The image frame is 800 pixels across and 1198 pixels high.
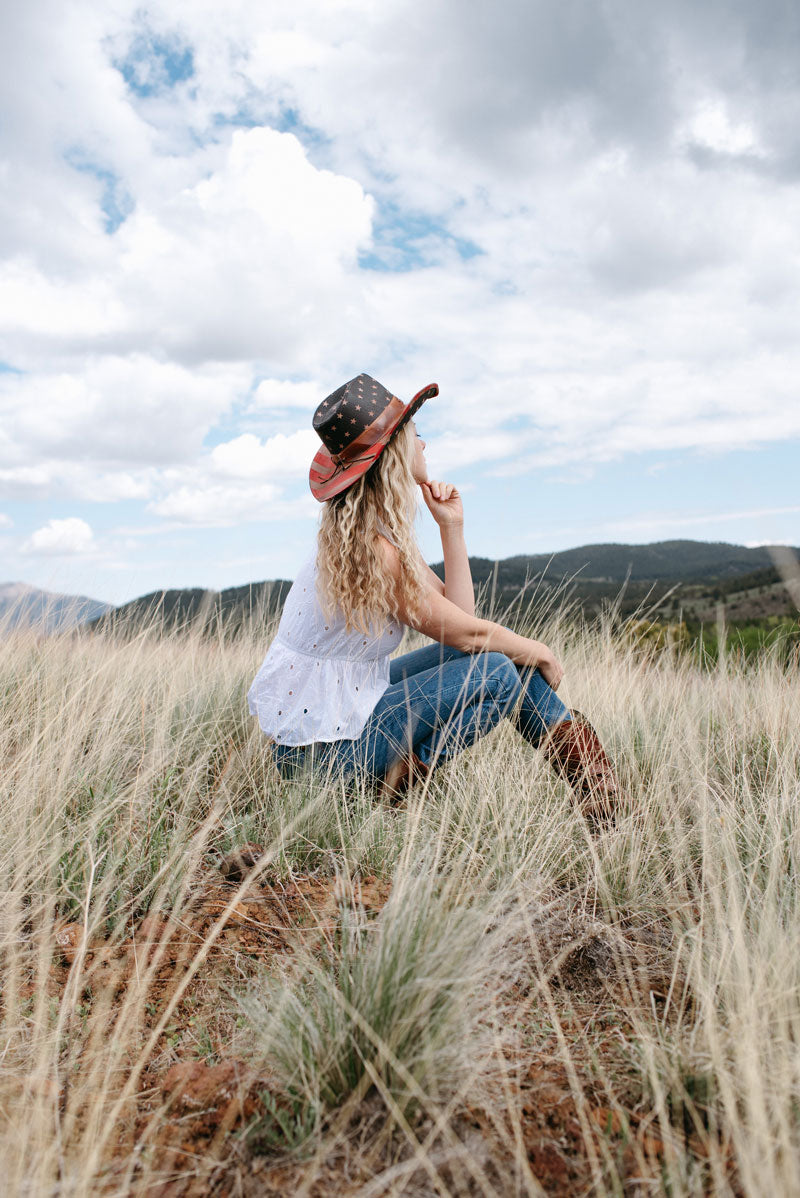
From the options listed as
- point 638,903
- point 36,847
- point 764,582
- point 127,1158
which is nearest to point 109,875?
point 36,847

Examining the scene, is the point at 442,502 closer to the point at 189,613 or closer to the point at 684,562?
the point at 189,613

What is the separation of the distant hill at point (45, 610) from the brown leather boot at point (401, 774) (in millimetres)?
2745

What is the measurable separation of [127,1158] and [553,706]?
186cm

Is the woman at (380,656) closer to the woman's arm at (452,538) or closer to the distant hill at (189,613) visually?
the woman's arm at (452,538)

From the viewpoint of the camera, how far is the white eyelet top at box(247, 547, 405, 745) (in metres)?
2.56

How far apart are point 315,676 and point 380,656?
0.25m

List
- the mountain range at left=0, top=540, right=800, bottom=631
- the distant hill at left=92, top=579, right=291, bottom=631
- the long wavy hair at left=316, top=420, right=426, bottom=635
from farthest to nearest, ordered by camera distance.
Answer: the distant hill at left=92, top=579, right=291, bottom=631
the mountain range at left=0, top=540, right=800, bottom=631
the long wavy hair at left=316, top=420, right=426, bottom=635

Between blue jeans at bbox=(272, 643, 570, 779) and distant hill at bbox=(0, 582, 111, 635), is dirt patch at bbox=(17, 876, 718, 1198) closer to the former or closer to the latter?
blue jeans at bbox=(272, 643, 570, 779)

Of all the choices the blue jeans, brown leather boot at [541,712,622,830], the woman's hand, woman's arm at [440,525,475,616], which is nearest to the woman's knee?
the blue jeans

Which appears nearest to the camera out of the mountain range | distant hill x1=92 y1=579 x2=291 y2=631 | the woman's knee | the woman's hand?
the woman's knee

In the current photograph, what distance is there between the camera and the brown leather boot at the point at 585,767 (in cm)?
247

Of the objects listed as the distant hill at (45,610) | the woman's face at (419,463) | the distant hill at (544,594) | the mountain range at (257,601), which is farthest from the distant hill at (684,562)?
the woman's face at (419,463)

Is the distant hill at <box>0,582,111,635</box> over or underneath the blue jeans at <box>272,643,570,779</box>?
over

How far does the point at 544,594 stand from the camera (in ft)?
16.1
